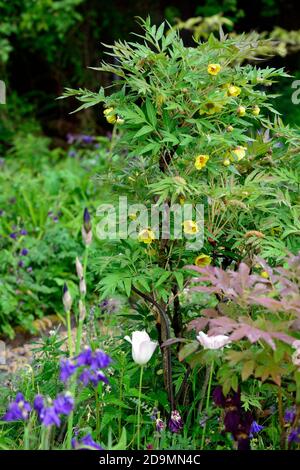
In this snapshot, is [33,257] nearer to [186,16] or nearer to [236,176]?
[236,176]

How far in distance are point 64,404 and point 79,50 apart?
7761 millimetres

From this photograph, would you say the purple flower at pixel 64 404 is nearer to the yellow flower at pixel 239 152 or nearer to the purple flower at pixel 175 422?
the purple flower at pixel 175 422

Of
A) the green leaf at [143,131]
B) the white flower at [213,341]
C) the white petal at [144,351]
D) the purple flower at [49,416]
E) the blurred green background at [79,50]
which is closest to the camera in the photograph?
the purple flower at [49,416]

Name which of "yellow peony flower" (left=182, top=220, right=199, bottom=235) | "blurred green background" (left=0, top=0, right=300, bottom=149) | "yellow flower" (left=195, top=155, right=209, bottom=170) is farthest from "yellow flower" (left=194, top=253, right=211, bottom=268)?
"blurred green background" (left=0, top=0, right=300, bottom=149)

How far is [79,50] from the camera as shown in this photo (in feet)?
30.3

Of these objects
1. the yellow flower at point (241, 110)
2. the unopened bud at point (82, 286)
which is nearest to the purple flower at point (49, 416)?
the unopened bud at point (82, 286)

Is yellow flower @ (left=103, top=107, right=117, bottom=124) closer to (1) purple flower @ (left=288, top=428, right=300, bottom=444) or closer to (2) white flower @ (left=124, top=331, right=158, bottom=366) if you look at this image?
(2) white flower @ (left=124, top=331, right=158, bottom=366)

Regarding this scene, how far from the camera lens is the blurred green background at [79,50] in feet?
29.0

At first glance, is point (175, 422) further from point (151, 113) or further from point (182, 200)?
point (151, 113)

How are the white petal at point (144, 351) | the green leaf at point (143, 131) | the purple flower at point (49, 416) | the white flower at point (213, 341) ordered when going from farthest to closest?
the green leaf at point (143, 131)
the white petal at point (144, 351)
the white flower at point (213, 341)
the purple flower at point (49, 416)

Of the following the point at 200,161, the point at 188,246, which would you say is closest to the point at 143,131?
the point at 200,161

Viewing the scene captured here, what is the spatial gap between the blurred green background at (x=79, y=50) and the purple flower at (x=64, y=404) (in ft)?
22.0
